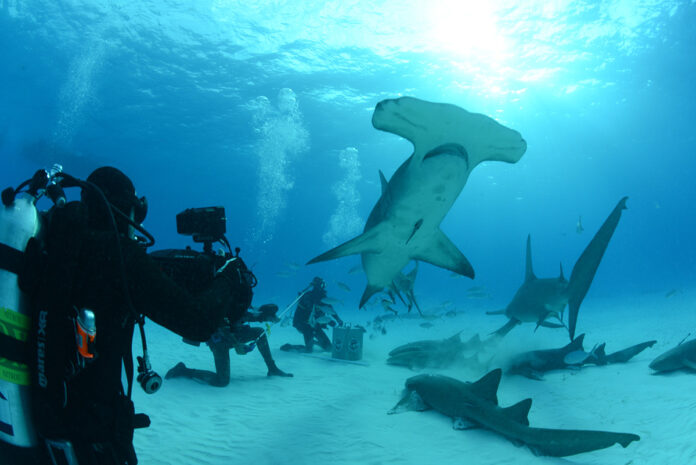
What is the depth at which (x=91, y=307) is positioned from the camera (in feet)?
6.09

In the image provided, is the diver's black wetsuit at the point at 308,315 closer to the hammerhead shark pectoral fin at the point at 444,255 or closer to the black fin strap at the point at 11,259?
the hammerhead shark pectoral fin at the point at 444,255

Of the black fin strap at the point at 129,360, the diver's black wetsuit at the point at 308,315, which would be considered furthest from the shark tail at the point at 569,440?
the diver's black wetsuit at the point at 308,315

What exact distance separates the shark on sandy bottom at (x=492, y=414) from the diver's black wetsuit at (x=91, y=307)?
13.0ft

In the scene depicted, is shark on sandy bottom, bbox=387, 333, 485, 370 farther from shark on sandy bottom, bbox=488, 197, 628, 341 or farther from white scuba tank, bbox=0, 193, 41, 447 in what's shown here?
white scuba tank, bbox=0, 193, 41, 447

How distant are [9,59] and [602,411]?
3031 centimetres

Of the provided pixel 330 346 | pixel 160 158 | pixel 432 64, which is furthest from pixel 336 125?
pixel 330 346

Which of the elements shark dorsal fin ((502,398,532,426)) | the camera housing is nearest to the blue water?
shark dorsal fin ((502,398,532,426))

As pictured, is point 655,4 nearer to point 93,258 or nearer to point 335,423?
point 335,423

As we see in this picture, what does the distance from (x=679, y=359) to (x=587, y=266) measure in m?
2.47

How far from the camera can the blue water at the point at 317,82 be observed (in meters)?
17.8

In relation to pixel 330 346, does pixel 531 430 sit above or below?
below

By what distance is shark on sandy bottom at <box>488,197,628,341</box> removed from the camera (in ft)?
19.4

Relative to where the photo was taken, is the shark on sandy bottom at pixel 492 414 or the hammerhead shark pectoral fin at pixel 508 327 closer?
the shark on sandy bottom at pixel 492 414

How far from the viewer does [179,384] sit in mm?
7320
